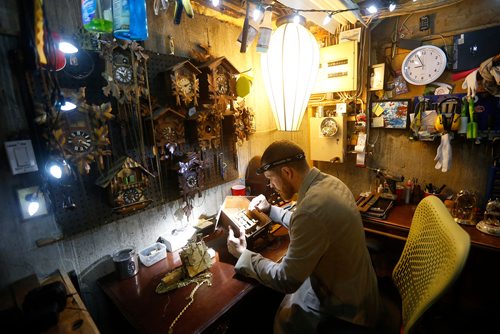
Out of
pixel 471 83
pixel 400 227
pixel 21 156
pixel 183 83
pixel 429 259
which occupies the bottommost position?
pixel 400 227

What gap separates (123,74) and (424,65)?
2677 mm

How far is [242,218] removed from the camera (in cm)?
194

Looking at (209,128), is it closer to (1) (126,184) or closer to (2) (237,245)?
(1) (126,184)

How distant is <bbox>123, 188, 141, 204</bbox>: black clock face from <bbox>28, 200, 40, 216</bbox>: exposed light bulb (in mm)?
426

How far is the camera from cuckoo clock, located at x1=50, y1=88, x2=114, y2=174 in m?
1.34

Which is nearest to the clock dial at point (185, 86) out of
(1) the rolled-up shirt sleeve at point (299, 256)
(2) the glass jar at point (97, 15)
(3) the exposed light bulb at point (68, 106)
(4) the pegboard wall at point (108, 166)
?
(4) the pegboard wall at point (108, 166)

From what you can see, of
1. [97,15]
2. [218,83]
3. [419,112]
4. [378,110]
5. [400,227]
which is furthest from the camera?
[378,110]

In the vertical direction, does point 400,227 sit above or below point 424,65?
below

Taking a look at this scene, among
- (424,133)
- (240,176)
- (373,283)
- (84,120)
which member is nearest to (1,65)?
(84,120)

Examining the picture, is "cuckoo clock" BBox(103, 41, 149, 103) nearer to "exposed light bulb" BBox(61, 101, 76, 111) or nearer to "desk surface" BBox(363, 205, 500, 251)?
"exposed light bulb" BBox(61, 101, 76, 111)

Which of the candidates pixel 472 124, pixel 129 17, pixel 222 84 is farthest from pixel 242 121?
pixel 472 124

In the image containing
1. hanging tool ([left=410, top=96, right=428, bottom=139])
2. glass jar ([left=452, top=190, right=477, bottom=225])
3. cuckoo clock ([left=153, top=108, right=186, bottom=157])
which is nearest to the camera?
cuckoo clock ([left=153, top=108, right=186, bottom=157])

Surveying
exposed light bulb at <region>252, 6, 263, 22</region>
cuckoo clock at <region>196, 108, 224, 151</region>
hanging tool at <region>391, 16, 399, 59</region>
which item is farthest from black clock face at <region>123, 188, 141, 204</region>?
hanging tool at <region>391, 16, 399, 59</region>

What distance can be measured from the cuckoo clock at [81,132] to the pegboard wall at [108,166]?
8 centimetres
